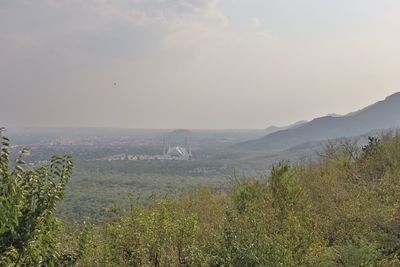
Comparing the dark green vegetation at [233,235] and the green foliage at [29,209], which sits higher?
the green foliage at [29,209]

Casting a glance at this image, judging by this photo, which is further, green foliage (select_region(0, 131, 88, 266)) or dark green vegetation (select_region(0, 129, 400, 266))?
dark green vegetation (select_region(0, 129, 400, 266))

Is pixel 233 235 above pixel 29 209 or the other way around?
the other way around

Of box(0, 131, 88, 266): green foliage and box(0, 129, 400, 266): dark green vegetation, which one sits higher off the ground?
box(0, 131, 88, 266): green foliage

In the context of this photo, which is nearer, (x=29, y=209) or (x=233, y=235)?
(x=29, y=209)

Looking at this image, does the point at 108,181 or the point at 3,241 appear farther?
the point at 108,181

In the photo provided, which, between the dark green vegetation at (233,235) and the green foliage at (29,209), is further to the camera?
the dark green vegetation at (233,235)

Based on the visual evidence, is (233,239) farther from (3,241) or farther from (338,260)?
(3,241)

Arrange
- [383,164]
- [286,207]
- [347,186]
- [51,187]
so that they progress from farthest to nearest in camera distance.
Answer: [383,164] < [347,186] < [286,207] < [51,187]

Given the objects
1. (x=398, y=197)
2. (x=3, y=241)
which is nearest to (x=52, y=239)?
(x=3, y=241)

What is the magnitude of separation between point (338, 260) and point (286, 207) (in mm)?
7275

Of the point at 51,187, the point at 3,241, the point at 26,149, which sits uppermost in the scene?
the point at 26,149

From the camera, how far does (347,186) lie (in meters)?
24.3

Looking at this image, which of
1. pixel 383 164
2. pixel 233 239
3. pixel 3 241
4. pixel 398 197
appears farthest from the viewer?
pixel 383 164

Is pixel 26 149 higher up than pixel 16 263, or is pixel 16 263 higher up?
pixel 26 149
